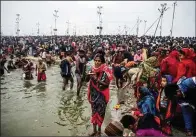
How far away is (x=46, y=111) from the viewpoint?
754 cm

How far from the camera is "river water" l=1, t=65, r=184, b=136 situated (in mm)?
5934

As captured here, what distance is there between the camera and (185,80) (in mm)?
5055

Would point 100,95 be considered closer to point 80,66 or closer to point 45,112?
point 45,112

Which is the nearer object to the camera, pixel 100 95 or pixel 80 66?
pixel 100 95

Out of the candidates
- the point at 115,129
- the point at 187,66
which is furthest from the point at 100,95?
the point at 187,66

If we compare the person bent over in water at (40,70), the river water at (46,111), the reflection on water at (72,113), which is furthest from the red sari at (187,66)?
the person bent over in water at (40,70)

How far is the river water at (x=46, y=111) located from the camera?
5934mm

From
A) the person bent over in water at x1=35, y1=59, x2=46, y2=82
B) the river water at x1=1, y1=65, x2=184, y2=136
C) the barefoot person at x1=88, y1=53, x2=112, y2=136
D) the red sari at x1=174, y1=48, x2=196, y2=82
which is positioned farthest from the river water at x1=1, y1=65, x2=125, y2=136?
the red sari at x1=174, y1=48, x2=196, y2=82

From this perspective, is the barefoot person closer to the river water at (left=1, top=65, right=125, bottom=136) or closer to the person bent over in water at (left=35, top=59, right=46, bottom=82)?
the river water at (left=1, top=65, right=125, bottom=136)

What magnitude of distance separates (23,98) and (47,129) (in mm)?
3733

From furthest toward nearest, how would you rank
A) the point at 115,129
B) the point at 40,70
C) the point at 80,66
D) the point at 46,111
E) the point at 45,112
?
the point at 40,70 < the point at 80,66 < the point at 46,111 < the point at 45,112 < the point at 115,129

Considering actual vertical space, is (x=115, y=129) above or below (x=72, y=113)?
above

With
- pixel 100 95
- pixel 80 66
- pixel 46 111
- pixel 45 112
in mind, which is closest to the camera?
pixel 100 95

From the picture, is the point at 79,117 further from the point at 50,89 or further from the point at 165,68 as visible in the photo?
the point at 50,89
